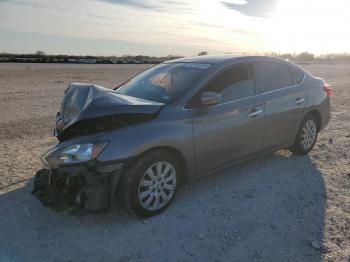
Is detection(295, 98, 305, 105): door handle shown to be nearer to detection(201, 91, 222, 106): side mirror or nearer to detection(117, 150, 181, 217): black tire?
detection(201, 91, 222, 106): side mirror

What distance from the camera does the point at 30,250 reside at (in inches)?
150

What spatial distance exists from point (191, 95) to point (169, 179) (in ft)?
3.41

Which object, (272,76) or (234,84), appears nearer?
(234,84)

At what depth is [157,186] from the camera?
4.44 meters

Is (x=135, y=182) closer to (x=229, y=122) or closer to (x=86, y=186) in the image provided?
(x=86, y=186)

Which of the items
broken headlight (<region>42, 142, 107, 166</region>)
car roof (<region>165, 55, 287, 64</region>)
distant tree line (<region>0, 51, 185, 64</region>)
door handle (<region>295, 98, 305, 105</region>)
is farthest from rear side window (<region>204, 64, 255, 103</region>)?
distant tree line (<region>0, 51, 185, 64</region>)

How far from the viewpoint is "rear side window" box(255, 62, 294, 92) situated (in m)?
5.66

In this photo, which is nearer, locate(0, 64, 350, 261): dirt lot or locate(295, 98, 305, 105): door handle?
locate(0, 64, 350, 261): dirt lot

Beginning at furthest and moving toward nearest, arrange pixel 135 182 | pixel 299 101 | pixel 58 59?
pixel 58 59 → pixel 299 101 → pixel 135 182

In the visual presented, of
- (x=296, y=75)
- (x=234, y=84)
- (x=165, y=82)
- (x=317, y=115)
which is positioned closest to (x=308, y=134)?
(x=317, y=115)

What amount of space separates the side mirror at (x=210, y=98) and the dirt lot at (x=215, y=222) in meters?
1.20

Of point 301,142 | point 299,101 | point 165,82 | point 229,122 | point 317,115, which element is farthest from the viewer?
point 317,115

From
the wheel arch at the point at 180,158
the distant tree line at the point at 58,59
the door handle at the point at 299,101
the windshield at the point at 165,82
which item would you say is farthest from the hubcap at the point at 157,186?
the distant tree line at the point at 58,59

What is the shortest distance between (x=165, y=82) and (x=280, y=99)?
179 cm
